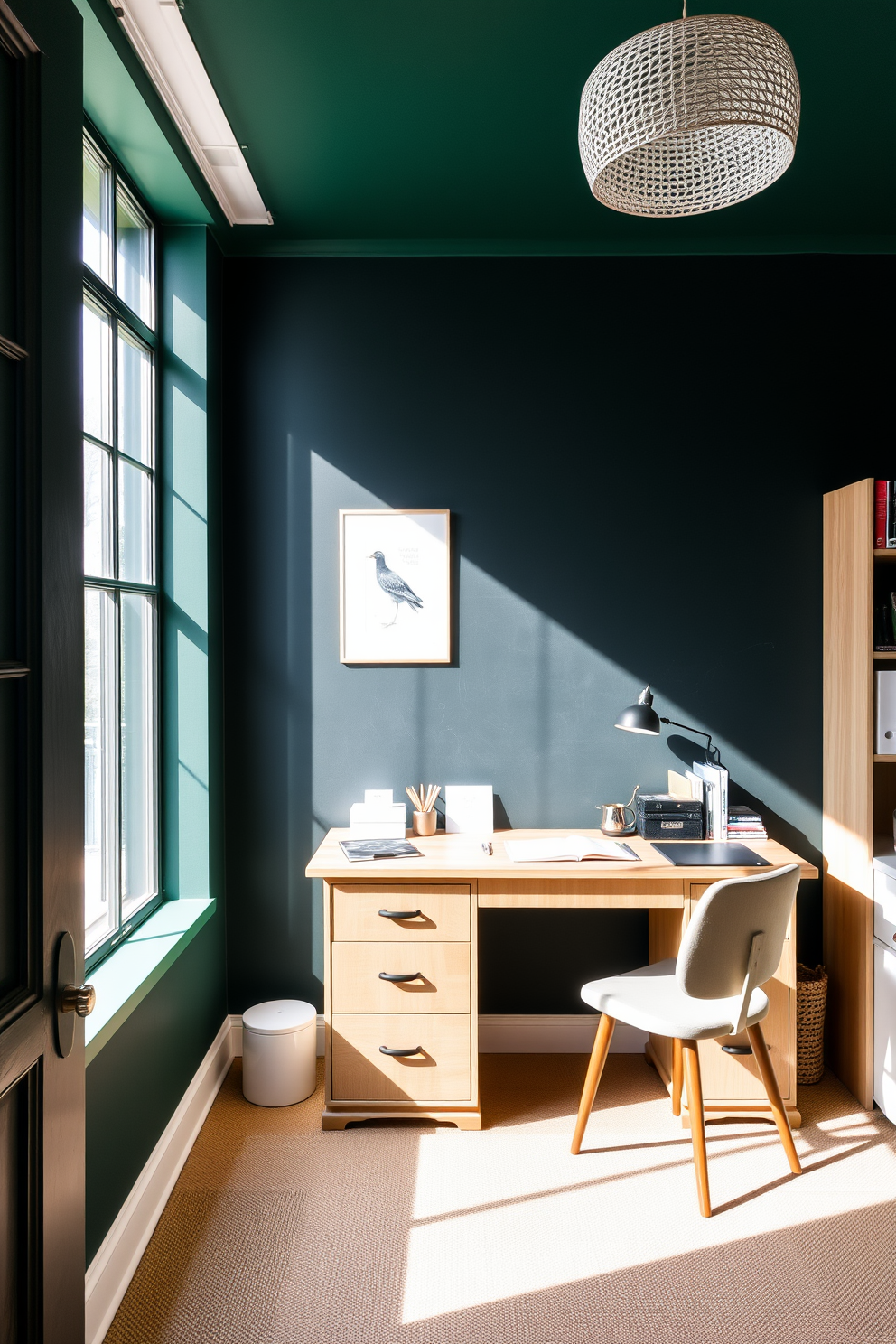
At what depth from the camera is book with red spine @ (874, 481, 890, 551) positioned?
8.68 ft

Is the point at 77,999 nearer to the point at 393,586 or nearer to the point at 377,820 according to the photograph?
the point at 377,820

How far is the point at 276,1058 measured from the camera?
2.67 m

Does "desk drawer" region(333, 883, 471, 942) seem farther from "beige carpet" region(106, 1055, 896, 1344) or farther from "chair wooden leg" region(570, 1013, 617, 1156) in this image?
"beige carpet" region(106, 1055, 896, 1344)

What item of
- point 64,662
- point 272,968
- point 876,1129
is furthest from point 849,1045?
point 64,662

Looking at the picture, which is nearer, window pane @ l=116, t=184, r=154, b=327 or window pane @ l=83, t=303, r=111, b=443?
window pane @ l=83, t=303, r=111, b=443

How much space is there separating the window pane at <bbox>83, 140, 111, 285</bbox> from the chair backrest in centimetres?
224

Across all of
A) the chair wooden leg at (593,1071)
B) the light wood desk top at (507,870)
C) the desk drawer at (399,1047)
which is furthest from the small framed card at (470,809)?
the chair wooden leg at (593,1071)

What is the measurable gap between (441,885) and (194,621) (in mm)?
1172

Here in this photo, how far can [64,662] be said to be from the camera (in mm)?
1174

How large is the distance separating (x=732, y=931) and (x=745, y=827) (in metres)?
0.80

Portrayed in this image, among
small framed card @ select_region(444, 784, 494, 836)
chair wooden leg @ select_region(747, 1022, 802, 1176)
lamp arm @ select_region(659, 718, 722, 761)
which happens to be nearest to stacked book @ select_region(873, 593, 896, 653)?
lamp arm @ select_region(659, 718, 722, 761)

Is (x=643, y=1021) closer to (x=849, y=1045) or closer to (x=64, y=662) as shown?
(x=849, y=1045)

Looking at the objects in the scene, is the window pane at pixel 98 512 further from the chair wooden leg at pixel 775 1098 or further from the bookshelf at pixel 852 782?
the bookshelf at pixel 852 782

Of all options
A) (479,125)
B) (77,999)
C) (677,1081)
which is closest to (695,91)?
(479,125)
